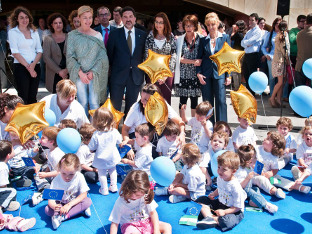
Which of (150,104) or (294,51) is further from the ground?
(294,51)

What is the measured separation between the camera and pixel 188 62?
5.13 m

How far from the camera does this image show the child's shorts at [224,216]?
3.12 metres

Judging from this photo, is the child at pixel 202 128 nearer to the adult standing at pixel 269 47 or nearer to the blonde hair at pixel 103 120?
the blonde hair at pixel 103 120

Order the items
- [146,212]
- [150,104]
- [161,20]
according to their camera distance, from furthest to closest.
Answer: [161,20] < [150,104] < [146,212]

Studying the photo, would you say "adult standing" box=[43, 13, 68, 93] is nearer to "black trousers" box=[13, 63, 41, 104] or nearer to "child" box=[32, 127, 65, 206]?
"black trousers" box=[13, 63, 41, 104]

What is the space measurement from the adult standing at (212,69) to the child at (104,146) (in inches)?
71.5

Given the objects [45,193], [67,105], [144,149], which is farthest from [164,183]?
[67,105]

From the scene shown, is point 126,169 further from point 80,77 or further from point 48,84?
point 48,84

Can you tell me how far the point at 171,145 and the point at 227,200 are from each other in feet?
3.62

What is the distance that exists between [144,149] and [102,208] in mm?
734

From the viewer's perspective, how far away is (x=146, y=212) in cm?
296

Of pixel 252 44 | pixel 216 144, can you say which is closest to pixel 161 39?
pixel 216 144

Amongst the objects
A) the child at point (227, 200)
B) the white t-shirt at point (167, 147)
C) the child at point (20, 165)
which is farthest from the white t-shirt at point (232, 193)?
the child at point (20, 165)

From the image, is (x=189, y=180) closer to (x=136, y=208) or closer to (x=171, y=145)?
(x=171, y=145)
